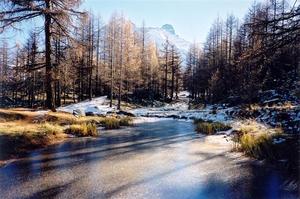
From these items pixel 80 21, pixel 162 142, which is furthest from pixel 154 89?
pixel 162 142

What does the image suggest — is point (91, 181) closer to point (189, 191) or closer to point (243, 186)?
point (189, 191)

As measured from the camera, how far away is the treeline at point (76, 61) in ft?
70.7

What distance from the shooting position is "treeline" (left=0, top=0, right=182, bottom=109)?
2156cm

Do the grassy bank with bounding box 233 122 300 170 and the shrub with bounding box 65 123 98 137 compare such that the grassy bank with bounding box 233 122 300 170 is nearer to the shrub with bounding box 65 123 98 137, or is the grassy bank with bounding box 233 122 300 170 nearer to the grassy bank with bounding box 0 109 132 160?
the shrub with bounding box 65 123 98 137

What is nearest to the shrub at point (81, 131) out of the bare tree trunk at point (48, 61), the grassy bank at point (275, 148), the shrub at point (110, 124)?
the shrub at point (110, 124)

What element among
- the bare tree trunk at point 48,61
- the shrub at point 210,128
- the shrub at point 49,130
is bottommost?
the shrub at point 210,128

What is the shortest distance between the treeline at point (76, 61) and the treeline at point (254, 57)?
9.31m

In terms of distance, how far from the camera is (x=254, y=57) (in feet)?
A: 41.8

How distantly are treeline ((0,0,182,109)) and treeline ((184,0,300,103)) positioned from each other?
30.5 feet

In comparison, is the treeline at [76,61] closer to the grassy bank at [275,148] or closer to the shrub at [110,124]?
the shrub at [110,124]

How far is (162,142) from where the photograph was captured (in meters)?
15.7

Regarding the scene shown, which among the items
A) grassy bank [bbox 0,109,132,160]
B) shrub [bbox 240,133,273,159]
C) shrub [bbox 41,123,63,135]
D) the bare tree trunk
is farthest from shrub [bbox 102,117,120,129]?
shrub [bbox 240,133,273,159]

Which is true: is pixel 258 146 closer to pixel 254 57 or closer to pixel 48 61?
pixel 254 57

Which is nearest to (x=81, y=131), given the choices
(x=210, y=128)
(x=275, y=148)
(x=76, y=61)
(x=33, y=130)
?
(x=33, y=130)
